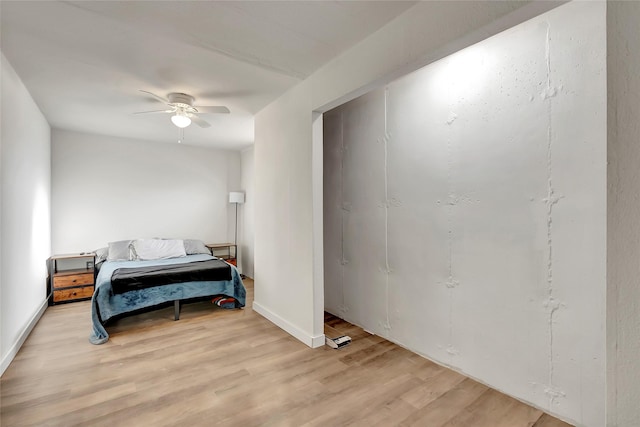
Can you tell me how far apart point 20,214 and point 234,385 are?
266cm

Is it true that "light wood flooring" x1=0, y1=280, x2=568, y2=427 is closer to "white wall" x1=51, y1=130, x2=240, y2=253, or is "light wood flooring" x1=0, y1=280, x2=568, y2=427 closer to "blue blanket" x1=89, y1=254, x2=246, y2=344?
"blue blanket" x1=89, y1=254, x2=246, y2=344

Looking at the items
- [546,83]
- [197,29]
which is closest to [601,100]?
[546,83]

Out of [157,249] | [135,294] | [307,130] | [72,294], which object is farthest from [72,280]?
[307,130]

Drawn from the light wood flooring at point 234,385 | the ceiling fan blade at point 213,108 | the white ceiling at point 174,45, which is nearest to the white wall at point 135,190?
the white ceiling at point 174,45

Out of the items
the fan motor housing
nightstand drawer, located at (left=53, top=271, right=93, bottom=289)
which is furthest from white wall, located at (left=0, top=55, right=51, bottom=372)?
the fan motor housing

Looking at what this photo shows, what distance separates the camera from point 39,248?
144 inches

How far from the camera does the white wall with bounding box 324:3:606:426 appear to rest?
5.64ft

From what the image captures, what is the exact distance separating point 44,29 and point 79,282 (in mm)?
3453

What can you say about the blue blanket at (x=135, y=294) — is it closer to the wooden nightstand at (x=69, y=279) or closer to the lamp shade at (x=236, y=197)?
the wooden nightstand at (x=69, y=279)

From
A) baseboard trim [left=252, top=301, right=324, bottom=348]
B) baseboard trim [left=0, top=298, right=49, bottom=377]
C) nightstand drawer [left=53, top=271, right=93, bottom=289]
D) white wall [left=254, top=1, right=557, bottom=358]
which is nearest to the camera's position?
white wall [left=254, top=1, right=557, bottom=358]

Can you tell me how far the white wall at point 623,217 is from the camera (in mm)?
899

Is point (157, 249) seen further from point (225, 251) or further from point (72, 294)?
point (225, 251)

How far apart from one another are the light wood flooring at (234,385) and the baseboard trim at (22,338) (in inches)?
2.0

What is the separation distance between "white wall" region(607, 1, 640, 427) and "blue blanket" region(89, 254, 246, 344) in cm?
358
